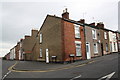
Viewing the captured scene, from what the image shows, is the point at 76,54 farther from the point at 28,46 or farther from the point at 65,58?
the point at 28,46

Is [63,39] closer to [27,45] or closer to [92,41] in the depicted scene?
[92,41]

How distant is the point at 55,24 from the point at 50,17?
2.47 metres

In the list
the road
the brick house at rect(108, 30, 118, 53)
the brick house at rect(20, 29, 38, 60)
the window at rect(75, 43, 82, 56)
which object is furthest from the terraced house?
the brick house at rect(20, 29, 38, 60)

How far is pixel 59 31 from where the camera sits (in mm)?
20000

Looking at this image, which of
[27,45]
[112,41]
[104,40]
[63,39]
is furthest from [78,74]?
[27,45]

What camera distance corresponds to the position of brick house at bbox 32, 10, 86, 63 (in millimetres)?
19281

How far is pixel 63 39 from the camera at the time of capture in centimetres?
1903

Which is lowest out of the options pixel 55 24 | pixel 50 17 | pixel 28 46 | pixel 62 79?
pixel 62 79

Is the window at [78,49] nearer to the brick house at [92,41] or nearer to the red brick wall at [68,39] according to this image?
the red brick wall at [68,39]

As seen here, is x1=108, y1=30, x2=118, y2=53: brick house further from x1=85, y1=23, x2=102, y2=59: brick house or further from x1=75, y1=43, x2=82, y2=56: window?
x1=75, y1=43, x2=82, y2=56: window

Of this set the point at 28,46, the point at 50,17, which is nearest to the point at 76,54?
the point at 50,17

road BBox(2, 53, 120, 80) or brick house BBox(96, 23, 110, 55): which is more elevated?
brick house BBox(96, 23, 110, 55)

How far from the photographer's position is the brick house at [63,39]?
19.3m

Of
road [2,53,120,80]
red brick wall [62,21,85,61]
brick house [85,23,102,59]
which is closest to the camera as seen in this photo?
road [2,53,120,80]
